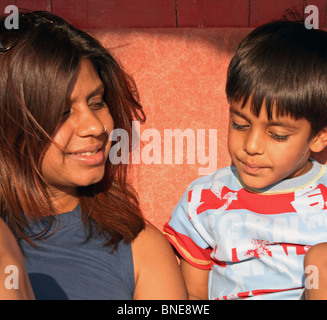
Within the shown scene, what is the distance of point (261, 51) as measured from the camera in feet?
4.96

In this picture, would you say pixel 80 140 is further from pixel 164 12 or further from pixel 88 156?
pixel 164 12

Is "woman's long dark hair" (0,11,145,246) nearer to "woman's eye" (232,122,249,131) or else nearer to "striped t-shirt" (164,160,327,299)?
"striped t-shirt" (164,160,327,299)

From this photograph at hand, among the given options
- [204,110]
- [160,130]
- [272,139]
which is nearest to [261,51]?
[272,139]

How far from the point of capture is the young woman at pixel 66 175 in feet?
4.86

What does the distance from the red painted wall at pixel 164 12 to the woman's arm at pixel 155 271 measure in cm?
84

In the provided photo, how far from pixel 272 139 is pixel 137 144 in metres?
0.59

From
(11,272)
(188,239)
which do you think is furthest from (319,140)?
(11,272)

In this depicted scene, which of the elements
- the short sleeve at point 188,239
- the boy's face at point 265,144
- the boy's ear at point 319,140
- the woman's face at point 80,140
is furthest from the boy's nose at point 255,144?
the woman's face at point 80,140

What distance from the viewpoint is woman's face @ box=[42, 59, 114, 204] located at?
1.50m

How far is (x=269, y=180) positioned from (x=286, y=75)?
324 millimetres

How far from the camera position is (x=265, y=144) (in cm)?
146

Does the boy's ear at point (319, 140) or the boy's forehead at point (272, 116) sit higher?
the boy's forehead at point (272, 116)

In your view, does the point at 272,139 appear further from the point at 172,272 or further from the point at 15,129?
the point at 15,129

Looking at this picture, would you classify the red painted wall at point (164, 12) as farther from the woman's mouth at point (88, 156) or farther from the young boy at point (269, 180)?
the woman's mouth at point (88, 156)
